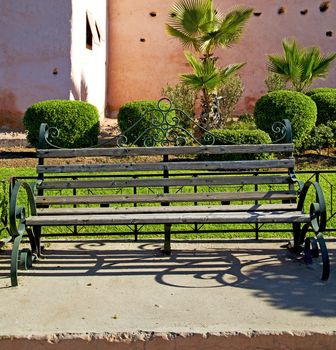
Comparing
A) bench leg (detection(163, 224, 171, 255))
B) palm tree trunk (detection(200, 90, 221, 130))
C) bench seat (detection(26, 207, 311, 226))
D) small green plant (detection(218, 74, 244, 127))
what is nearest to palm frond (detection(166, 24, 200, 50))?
palm tree trunk (detection(200, 90, 221, 130))

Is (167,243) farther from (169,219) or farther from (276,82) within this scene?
(276,82)

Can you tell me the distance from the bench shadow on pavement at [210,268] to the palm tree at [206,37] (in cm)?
784

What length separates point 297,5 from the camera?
18.0 m

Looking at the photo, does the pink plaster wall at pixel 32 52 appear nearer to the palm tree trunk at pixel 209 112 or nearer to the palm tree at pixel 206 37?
the palm tree at pixel 206 37

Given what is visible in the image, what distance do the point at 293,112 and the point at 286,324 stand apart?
871cm

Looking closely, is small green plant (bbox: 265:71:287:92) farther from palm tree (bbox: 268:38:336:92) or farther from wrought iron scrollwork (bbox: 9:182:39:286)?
wrought iron scrollwork (bbox: 9:182:39:286)

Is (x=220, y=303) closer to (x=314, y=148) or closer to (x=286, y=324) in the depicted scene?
(x=286, y=324)

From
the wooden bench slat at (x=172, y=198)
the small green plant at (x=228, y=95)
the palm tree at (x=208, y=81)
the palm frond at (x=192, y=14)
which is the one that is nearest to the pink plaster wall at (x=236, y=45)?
the small green plant at (x=228, y=95)

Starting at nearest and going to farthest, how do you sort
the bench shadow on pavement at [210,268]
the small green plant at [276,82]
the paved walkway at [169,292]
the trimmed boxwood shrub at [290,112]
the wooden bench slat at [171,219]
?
the paved walkway at [169,292]
the bench shadow on pavement at [210,268]
the wooden bench slat at [171,219]
the trimmed boxwood shrub at [290,112]
the small green plant at [276,82]

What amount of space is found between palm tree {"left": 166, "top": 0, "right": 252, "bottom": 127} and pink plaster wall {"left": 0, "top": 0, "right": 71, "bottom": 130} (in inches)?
109

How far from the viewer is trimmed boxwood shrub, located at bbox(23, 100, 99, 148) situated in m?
11.5

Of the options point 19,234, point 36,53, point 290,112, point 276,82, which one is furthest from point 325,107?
point 19,234

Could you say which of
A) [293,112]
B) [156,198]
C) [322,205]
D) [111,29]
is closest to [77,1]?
[111,29]

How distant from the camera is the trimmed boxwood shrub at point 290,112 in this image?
11.6m
